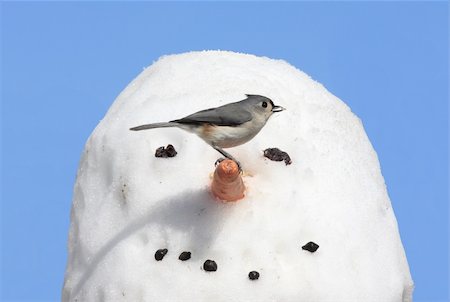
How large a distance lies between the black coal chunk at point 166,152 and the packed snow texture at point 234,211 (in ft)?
0.12

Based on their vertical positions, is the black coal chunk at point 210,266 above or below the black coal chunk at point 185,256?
below

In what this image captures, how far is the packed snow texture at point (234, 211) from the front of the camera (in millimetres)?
5242

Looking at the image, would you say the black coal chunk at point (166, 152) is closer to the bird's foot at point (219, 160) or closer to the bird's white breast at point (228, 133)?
the bird's foot at point (219, 160)

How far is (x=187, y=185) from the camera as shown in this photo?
5.45 meters

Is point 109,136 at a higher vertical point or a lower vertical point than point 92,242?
higher

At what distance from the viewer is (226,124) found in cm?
513

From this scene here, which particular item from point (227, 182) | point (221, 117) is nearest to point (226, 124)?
point (221, 117)

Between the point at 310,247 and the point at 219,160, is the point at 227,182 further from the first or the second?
the point at 310,247

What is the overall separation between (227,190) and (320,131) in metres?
0.86

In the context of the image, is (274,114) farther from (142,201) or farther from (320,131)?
(142,201)

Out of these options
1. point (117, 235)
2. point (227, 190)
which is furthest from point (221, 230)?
point (117, 235)

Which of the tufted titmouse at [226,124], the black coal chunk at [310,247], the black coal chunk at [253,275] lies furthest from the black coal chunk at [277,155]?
the black coal chunk at [253,275]

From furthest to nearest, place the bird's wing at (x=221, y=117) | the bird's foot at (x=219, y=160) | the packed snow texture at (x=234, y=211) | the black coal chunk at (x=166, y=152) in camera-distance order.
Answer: the black coal chunk at (x=166, y=152), the bird's foot at (x=219, y=160), the packed snow texture at (x=234, y=211), the bird's wing at (x=221, y=117)

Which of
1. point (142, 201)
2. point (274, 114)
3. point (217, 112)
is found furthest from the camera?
point (274, 114)
